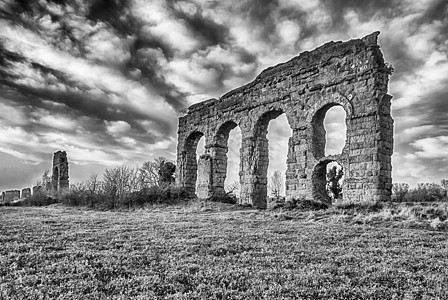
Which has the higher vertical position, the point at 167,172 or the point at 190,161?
the point at 190,161

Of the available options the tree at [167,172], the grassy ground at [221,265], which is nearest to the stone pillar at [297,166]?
the grassy ground at [221,265]

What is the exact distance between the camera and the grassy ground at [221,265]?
411cm

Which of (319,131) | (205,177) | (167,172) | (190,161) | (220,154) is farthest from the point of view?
(167,172)

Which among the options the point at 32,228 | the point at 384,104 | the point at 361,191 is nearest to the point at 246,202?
the point at 361,191

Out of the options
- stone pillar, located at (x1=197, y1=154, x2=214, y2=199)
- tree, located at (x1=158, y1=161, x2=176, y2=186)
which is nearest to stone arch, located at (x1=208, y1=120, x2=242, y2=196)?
stone pillar, located at (x1=197, y1=154, x2=214, y2=199)

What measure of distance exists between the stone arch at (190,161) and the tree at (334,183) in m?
10.1

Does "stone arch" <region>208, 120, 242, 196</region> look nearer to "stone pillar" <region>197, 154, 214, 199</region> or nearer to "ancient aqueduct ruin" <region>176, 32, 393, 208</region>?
"ancient aqueduct ruin" <region>176, 32, 393, 208</region>

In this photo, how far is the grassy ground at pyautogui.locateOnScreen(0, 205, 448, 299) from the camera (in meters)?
4.11

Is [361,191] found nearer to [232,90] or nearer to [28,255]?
[232,90]

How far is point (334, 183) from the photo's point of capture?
89.0 feet

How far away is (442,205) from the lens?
1199 centimetres

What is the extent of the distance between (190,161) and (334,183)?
35.5ft

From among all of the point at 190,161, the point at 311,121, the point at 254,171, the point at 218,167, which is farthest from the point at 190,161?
the point at 311,121

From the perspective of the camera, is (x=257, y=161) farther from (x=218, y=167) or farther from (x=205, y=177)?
(x=205, y=177)
